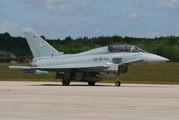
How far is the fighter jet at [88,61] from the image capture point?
2340 centimetres

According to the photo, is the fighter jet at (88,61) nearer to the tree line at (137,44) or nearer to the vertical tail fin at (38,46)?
the vertical tail fin at (38,46)

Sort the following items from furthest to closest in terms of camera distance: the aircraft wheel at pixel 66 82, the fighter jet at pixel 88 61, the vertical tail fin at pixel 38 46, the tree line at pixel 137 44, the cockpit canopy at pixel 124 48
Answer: the tree line at pixel 137 44, the vertical tail fin at pixel 38 46, the aircraft wheel at pixel 66 82, the cockpit canopy at pixel 124 48, the fighter jet at pixel 88 61

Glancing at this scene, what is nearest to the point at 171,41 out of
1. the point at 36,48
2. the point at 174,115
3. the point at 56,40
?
the point at 56,40

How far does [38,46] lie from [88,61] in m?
5.04

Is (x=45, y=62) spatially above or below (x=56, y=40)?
below

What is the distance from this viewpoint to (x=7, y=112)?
9758 millimetres

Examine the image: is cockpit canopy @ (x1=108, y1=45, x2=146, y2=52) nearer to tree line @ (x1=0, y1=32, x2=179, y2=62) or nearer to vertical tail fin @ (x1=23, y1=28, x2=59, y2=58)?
vertical tail fin @ (x1=23, y1=28, x2=59, y2=58)

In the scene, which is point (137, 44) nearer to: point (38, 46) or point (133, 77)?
point (133, 77)

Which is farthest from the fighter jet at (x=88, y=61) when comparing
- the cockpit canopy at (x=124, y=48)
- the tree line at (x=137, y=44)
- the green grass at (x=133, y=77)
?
the tree line at (x=137, y=44)

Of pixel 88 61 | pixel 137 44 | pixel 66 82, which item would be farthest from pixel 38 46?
pixel 137 44

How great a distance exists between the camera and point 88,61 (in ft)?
81.9

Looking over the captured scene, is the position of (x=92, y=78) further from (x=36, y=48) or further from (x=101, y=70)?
(x=36, y=48)

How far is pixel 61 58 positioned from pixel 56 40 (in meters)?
169

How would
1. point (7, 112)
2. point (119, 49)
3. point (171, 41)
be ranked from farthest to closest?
point (171, 41), point (119, 49), point (7, 112)
